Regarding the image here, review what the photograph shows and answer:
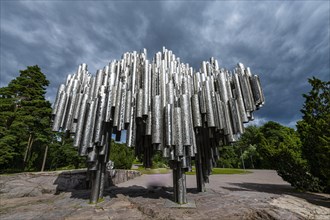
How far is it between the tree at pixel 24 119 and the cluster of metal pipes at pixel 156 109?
16.6 m

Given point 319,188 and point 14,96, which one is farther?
point 14,96

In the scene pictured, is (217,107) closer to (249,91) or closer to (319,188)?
(249,91)

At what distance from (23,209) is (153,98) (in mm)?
6011

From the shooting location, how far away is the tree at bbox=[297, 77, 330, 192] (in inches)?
307

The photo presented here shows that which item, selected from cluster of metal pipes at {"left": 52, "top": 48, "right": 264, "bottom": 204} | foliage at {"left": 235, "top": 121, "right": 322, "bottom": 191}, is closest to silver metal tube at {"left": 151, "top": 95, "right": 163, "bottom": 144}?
cluster of metal pipes at {"left": 52, "top": 48, "right": 264, "bottom": 204}

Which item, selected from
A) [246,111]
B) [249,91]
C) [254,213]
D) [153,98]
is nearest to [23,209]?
[153,98]

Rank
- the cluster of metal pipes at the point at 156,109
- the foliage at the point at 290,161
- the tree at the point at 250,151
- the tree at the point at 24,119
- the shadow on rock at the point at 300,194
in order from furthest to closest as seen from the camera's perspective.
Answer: the tree at the point at 250,151 < the tree at the point at 24,119 < the foliage at the point at 290,161 < the shadow on rock at the point at 300,194 < the cluster of metal pipes at the point at 156,109

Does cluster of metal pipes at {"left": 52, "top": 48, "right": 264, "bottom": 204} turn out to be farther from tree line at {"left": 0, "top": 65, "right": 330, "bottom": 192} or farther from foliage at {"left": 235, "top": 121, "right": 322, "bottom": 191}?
foliage at {"left": 235, "top": 121, "right": 322, "bottom": 191}

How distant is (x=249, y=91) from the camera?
703 centimetres

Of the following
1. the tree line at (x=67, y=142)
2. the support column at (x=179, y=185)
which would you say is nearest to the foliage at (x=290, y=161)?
the tree line at (x=67, y=142)

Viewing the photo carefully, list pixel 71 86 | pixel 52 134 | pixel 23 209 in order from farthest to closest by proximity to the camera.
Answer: pixel 52 134, pixel 71 86, pixel 23 209

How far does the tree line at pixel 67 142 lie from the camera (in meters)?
9.30

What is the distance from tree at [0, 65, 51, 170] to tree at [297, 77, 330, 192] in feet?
80.0

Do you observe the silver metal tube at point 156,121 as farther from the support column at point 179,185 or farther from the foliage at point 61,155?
the foliage at point 61,155
